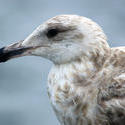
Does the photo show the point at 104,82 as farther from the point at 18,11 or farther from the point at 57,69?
the point at 18,11

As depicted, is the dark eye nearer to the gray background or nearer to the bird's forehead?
the bird's forehead

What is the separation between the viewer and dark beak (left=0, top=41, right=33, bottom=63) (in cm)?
297

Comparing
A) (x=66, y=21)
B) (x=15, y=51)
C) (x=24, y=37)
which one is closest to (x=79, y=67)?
(x=66, y=21)

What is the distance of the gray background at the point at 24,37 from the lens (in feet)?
20.8

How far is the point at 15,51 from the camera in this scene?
299 centimetres

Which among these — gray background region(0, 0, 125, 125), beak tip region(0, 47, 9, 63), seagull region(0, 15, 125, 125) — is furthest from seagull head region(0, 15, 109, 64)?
gray background region(0, 0, 125, 125)

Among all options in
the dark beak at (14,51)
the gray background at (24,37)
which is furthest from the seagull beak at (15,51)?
the gray background at (24,37)

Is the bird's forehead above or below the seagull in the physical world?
above

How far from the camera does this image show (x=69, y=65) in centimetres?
292

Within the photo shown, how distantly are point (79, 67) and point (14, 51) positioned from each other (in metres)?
0.41

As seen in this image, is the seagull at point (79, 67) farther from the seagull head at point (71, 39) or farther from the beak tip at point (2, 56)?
the beak tip at point (2, 56)

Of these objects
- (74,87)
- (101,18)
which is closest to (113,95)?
(74,87)

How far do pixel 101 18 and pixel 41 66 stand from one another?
1411 mm

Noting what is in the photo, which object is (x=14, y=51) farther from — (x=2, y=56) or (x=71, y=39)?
(x=71, y=39)
